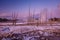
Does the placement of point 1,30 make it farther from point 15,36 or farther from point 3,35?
point 15,36

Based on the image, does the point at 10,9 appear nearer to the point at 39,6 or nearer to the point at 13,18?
the point at 13,18

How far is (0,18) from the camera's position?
1689 millimetres

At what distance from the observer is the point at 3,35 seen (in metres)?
1.67

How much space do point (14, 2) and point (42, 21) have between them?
0.50 meters

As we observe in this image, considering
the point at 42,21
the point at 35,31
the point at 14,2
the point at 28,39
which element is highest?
the point at 14,2

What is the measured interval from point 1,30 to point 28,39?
0.42 m

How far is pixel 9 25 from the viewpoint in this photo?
5.54 ft

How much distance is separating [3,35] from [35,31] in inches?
18.6

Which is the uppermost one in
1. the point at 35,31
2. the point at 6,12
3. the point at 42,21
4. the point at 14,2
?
the point at 14,2

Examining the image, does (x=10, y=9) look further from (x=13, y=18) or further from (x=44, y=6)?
(x=44, y=6)

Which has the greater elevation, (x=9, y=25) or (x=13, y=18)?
(x=13, y=18)

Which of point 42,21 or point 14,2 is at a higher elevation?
point 14,2

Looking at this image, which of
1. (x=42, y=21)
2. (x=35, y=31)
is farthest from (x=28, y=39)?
(x=42, y=21)

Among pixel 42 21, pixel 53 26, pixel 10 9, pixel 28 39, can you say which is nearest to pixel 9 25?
pixel 10 9
